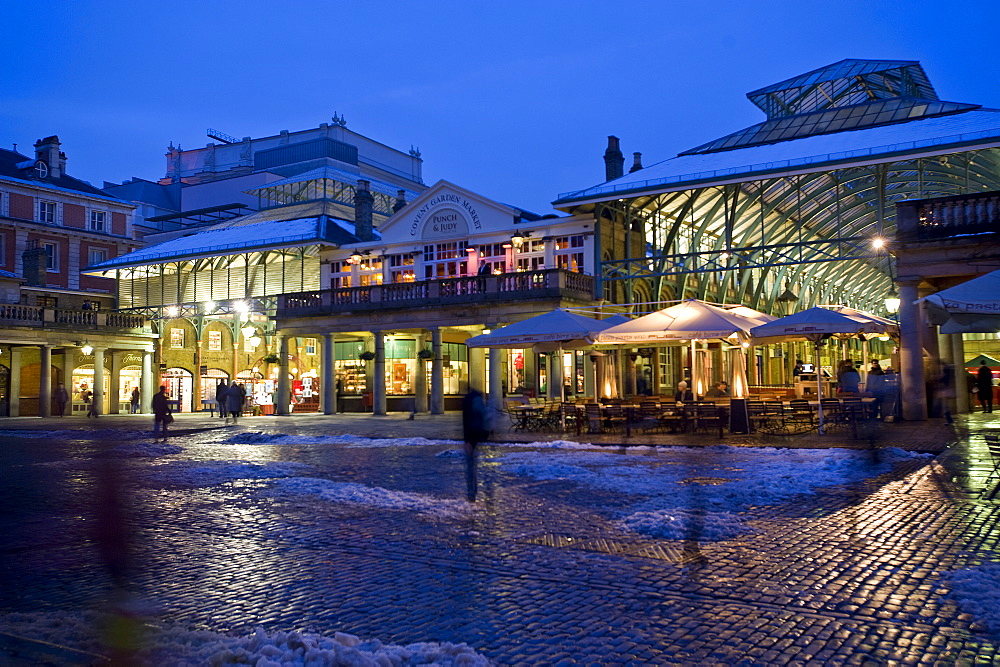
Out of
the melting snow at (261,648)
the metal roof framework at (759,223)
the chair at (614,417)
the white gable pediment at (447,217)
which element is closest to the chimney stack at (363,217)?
the white gable pediment at (447,217)

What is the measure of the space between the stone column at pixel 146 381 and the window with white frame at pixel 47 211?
1276cm

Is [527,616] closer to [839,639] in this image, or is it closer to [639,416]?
[839,639]

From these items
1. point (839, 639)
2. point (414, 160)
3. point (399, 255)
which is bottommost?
point (839, 639)

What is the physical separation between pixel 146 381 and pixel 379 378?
1502 centimetres

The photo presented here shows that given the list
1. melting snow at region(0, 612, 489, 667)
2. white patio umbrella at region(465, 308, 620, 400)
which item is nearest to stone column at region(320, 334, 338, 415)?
white patio umbrella at region(465, 308, 620, 400)

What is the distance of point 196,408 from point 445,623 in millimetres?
44169

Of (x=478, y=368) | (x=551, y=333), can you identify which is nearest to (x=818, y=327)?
(x=551, y=333)

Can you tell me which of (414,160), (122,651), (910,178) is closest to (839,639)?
(122,651)

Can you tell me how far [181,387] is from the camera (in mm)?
47188

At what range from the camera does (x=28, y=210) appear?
49.3 metres

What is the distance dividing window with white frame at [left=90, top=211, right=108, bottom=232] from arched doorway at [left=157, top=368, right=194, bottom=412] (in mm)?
12322

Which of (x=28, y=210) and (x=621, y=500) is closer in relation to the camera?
(x=621, y=500)

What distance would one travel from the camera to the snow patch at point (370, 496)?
390 inches

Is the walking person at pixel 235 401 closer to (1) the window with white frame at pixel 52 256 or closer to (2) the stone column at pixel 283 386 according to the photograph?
(2) the stone column at pixel 283 386
